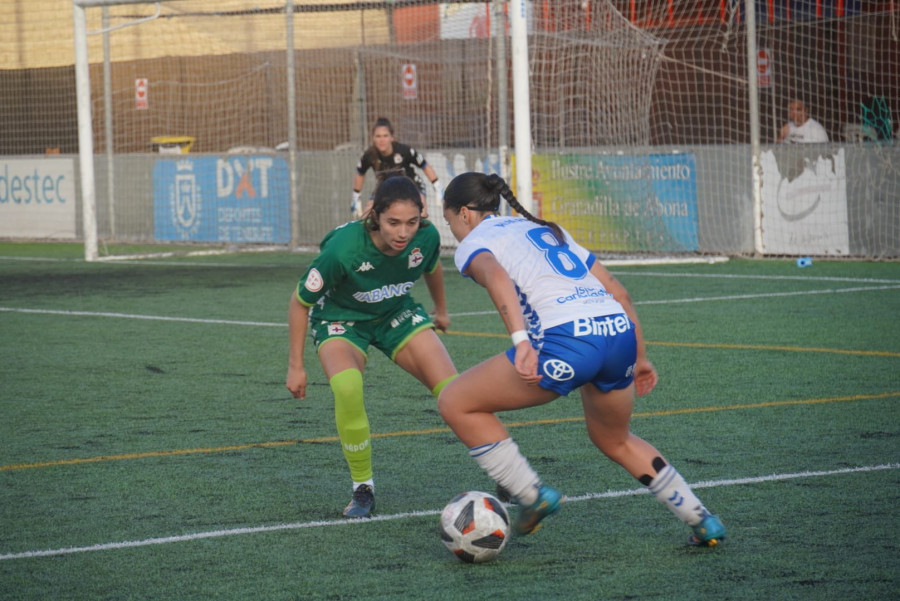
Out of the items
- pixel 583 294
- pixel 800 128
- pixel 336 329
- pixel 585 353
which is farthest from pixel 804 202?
pixel 585 353

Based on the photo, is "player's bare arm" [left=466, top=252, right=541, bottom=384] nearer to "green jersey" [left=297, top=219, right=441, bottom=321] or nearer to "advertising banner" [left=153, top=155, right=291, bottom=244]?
"green jersey" [left=297, top=219, right=441, bottom=321]

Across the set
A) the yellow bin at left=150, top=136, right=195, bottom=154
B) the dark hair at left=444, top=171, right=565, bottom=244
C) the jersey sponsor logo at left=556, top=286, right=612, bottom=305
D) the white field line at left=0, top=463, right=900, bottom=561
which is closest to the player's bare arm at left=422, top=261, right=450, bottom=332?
the white field line at left=0, top=463, right=900, bottom=561

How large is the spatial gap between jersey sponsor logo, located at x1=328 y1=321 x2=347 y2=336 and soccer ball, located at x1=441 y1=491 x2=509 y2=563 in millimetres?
1321

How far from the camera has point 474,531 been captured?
4.91m

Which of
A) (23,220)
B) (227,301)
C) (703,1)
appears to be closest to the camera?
(227,301)

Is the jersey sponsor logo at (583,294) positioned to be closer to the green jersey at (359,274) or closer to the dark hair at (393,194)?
the dark hair at (393,194)

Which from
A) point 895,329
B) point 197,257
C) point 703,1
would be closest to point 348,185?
point 197,257

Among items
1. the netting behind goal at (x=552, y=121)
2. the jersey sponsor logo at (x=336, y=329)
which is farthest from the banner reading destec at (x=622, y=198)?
the jersey sponsor logo at (x=336, y=329)

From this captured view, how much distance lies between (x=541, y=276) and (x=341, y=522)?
140 cm

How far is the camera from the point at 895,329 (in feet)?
35.9

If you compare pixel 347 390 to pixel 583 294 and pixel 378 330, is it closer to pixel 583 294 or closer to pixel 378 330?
pixel 378 330

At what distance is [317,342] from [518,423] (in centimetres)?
186

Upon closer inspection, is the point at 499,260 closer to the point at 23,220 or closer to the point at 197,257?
the point at 197,257

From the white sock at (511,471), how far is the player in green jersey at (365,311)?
88 centimetres
